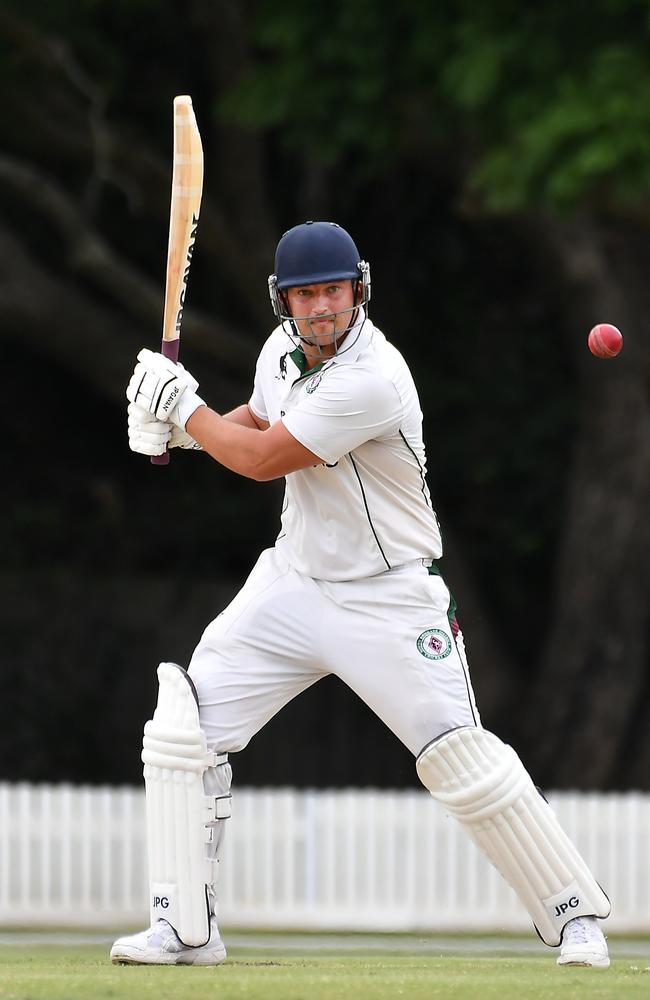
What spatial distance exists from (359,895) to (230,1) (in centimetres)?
450

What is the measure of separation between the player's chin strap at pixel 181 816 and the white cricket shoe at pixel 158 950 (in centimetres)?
3

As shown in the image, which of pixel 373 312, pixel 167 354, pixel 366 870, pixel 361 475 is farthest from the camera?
pixel 373 312

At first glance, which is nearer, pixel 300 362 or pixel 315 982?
pixel 315 982

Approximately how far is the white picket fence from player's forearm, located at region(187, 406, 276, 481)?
4.19 m

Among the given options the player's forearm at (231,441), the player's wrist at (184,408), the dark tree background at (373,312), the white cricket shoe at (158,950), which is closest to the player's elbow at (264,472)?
the player's forearm at (231,441)

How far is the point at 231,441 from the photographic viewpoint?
3881 millimetres

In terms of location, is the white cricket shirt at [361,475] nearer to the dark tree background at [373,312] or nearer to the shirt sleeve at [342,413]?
the shirt sleeve at [342,413]

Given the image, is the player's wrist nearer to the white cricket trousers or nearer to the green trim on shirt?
the green trim on shirt

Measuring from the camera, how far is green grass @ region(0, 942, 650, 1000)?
3.28 m

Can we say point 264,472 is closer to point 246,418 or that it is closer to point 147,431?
point 147,431

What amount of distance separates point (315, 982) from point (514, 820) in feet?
2.06

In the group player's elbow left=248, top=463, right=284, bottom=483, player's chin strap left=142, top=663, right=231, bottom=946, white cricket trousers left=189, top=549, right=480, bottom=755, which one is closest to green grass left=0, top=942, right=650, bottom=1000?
player's chin strap left=142, top=663, right=231, bottom=946

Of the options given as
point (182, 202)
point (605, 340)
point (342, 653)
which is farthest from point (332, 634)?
point (182, 202)

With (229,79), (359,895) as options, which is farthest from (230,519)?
(359,895)
